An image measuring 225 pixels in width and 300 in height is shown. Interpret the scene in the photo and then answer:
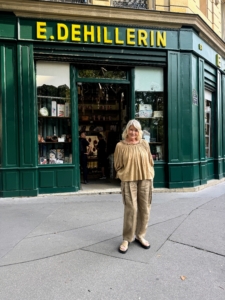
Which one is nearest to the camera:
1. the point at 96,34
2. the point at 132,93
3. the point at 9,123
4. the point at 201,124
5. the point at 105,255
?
the point at 105,255

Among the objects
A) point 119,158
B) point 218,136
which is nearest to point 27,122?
point 119,158

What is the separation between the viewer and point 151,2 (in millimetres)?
8195

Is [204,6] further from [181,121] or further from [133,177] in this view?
[133,177]

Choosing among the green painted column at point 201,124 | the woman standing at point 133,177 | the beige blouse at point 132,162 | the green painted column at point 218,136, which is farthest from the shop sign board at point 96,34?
the beige blouse at point 132,162

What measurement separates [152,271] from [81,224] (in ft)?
6.70

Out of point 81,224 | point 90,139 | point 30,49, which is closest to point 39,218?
point 81,224

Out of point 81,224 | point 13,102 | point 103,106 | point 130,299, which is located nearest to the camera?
point 130,299

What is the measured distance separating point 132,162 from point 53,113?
14.4 ft

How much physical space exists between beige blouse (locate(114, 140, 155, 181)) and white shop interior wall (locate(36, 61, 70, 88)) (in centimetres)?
430

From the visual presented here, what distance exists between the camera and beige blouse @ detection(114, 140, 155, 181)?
395 centimetres

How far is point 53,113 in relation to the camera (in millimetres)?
7762

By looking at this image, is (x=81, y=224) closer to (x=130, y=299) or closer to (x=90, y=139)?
(x=130, y=299)

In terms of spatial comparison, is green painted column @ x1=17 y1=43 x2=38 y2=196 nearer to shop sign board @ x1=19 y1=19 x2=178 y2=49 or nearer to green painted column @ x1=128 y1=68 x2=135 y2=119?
shop sign board @ x1=19 y1=19 x2=178 y2=49

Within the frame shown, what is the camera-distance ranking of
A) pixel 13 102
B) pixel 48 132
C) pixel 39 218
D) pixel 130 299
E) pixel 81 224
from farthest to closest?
pixel 48 132
pixel 13 102
pixel 39 218
pixel 81 224
pixel 130 299
